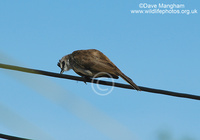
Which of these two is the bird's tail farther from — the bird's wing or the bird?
the bird's wing

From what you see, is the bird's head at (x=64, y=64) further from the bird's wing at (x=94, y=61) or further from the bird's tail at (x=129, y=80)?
the bird's tail at (x=129, y=80)

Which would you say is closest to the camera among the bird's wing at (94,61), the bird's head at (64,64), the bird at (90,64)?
the bird at (90,64)

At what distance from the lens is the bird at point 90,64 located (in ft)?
29.4

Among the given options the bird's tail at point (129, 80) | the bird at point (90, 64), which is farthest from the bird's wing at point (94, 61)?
the bird's tail at point (129, 80)

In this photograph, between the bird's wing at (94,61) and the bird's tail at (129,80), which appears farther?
the bird's wing at (94,61)

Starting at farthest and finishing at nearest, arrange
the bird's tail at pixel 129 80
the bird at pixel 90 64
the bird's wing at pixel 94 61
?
the bird's wing at pixel 94 61
the bird at pixel 90 64
the bird's tail at pixel 129 80

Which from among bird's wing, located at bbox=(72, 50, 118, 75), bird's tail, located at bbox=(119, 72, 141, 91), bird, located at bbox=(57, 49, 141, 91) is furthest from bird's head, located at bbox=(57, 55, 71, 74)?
bird's tail, located at bbox=(119, 72, 141, 91)

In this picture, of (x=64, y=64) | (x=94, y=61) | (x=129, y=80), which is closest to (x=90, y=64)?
(x=94, y=61)

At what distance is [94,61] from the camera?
9.76 meters

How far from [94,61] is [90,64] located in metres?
0.16

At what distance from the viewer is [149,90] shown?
21.9ft

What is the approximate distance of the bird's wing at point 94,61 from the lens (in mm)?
9148

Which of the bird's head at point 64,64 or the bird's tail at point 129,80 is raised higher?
the bird's head at point 64,64

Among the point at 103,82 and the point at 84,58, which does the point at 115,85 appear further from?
the point at 84,58
